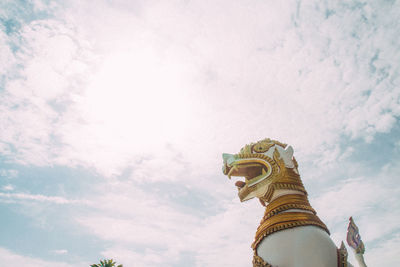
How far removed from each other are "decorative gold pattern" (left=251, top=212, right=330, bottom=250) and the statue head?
84 centimetres

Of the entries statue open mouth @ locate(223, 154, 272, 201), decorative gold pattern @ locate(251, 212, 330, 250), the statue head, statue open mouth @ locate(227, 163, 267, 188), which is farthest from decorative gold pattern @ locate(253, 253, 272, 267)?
statue open mouth @ locate(227, 163, 267, 188)

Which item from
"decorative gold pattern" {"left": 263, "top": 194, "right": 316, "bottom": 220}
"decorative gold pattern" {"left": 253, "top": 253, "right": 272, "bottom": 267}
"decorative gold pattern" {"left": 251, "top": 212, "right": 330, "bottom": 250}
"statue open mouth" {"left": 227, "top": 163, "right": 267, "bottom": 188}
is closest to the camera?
"decorative gold pattern" {"left": 253, "top": 253, "right": 272, "bottom": 267}

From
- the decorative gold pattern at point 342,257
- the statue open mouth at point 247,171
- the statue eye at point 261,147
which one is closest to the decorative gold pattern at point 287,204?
the statue open mouth at point 247,171

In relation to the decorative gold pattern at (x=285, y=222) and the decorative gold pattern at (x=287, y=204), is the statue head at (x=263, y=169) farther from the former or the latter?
the decorative gold pattern at (x=285, y=222)

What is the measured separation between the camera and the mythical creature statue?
559 cm

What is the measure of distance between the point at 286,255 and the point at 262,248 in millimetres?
633

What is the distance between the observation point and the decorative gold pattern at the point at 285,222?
5.98 metres

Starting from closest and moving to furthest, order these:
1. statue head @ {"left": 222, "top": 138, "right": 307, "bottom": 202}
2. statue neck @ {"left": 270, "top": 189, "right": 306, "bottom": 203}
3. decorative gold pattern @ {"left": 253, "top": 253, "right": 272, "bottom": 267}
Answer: decorative gold pattern @ {"left": 253, "top": 253, "right": 272, "bottom": 267} < statue neck @ {"left": 270, "top": 189, "right": 306, "bottom": 203} < statue head @ {"left": 222, "top": 138, "right": 307, "bottom": 202}

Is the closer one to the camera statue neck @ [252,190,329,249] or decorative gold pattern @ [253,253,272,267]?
decorative gold pattern @ [253,253,272,267]

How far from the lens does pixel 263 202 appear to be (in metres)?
7.72

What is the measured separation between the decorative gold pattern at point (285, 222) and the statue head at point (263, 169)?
2.77 ft

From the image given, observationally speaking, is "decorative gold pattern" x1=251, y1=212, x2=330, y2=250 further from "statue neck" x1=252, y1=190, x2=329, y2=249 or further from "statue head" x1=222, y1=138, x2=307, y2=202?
"statue head" x1=222, y1=138, x2=307, y2=202

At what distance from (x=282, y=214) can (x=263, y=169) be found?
1.51 meters

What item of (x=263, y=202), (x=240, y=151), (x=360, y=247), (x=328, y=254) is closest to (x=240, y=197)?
(x=263, y=202)
